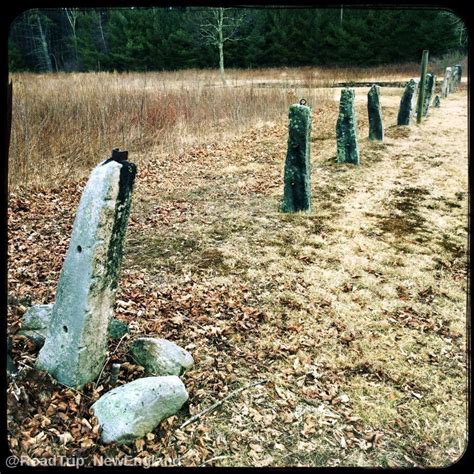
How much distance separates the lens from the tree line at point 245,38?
25.6 meters

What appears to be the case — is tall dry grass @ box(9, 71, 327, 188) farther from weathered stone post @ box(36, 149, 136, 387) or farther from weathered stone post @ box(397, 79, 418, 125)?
weathered stone post @ box(36, 149, 136, 387)

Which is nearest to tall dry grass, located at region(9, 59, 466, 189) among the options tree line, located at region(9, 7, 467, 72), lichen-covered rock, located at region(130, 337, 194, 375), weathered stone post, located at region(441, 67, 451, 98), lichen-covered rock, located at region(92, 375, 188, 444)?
lichen-covered rock, located at region(130, 337, 194, 375)

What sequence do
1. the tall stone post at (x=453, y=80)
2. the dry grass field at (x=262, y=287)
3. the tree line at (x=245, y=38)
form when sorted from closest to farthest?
the dry grass field at (x=262, y=287)
the tall stone post at (x=453, y=80)
the tree line at (x=245, y=38)

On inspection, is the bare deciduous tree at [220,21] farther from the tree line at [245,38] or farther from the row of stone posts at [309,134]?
the row of stone posts at [309,134]

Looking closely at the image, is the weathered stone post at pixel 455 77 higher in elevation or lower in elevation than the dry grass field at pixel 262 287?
higher

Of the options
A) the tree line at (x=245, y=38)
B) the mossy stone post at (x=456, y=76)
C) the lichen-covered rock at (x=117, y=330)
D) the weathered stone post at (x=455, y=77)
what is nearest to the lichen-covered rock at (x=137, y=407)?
the lichen-covered rock at (x=117, y=330)

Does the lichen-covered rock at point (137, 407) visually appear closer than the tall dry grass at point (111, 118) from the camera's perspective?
Yes

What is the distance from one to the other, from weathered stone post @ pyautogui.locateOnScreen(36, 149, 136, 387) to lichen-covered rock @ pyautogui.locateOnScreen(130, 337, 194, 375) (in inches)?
16.5

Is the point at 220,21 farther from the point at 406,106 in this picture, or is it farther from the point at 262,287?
the point at 262,287

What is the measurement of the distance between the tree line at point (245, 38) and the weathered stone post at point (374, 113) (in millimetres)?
17592

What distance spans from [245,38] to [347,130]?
19786 millimetres

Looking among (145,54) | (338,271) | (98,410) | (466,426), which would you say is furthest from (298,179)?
(145,54)

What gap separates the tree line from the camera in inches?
1008

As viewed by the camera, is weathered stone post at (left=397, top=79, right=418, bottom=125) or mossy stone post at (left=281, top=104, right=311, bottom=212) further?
weathered stone post at (left=397, top=79, right=418, bottom=125)
